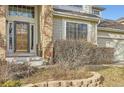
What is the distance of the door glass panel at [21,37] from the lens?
1557cm

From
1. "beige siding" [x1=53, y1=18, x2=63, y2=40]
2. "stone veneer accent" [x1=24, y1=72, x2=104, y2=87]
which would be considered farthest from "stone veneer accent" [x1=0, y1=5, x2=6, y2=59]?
"stone veneer accent" [x1=24, y1=72, x2=104, y2=87]

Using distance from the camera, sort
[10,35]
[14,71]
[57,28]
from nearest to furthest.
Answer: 1. [14,71]
2. [10,35]
3. [57,28]

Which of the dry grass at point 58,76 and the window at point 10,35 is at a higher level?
the window at point 10,35

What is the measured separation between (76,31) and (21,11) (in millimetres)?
4631

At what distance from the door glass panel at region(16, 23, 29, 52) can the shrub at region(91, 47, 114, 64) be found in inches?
181

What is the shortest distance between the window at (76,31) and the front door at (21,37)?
3210 millimetres

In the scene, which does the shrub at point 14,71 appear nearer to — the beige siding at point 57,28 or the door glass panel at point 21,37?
the door glass panel at point 21,37

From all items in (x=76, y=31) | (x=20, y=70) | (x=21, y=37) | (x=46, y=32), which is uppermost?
(x=76, y=31)

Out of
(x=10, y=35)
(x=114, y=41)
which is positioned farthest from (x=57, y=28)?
(x=114, y=41)

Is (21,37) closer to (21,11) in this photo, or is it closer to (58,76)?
(21,11)

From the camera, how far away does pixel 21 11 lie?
50.9ft

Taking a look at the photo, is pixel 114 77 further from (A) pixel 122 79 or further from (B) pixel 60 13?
(B) pixel 60 13

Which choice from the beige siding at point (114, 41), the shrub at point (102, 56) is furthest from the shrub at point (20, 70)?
Result: the beige siding at point (114, 41)
